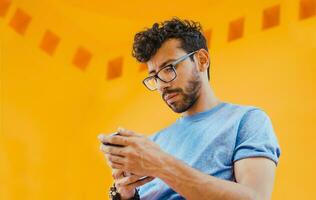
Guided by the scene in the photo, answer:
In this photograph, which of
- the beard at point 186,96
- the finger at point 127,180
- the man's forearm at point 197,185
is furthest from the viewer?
the beard at point 186,96

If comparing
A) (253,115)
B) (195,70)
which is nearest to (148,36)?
(195,70)

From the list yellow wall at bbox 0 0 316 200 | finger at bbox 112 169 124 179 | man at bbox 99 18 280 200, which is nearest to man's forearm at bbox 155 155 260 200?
man at bbox 99 18 280 200

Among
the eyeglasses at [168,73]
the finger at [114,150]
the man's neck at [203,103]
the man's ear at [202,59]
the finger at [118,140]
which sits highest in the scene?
the man's ear at [202,59]

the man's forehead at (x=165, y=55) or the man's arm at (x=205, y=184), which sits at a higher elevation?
the man's forehead at (x=165, y=55)

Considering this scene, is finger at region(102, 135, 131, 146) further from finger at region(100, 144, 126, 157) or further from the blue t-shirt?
the blue t-shirt

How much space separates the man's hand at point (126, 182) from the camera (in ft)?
3.09

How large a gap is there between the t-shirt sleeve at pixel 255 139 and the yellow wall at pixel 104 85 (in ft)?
3.02

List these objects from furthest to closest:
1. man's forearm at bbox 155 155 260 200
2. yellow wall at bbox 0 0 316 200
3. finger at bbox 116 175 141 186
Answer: yellow wall at bbox 0 0 316 200 → finger at bbox 116 175 141 186 → man's forearm at bbox 155 155 260 200

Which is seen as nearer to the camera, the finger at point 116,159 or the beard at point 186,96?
the finger at point 116,159

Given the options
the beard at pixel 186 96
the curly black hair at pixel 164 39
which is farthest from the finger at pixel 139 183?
the curly black hair at pixel 164 39

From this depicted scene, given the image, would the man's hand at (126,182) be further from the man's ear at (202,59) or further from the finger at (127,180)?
the man's ear at (202,59)

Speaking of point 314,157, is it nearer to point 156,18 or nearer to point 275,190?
point 275,190

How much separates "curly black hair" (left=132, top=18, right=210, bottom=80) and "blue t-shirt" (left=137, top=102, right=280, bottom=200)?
0.75ft

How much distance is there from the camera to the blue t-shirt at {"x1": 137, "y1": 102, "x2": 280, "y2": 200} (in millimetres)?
946
